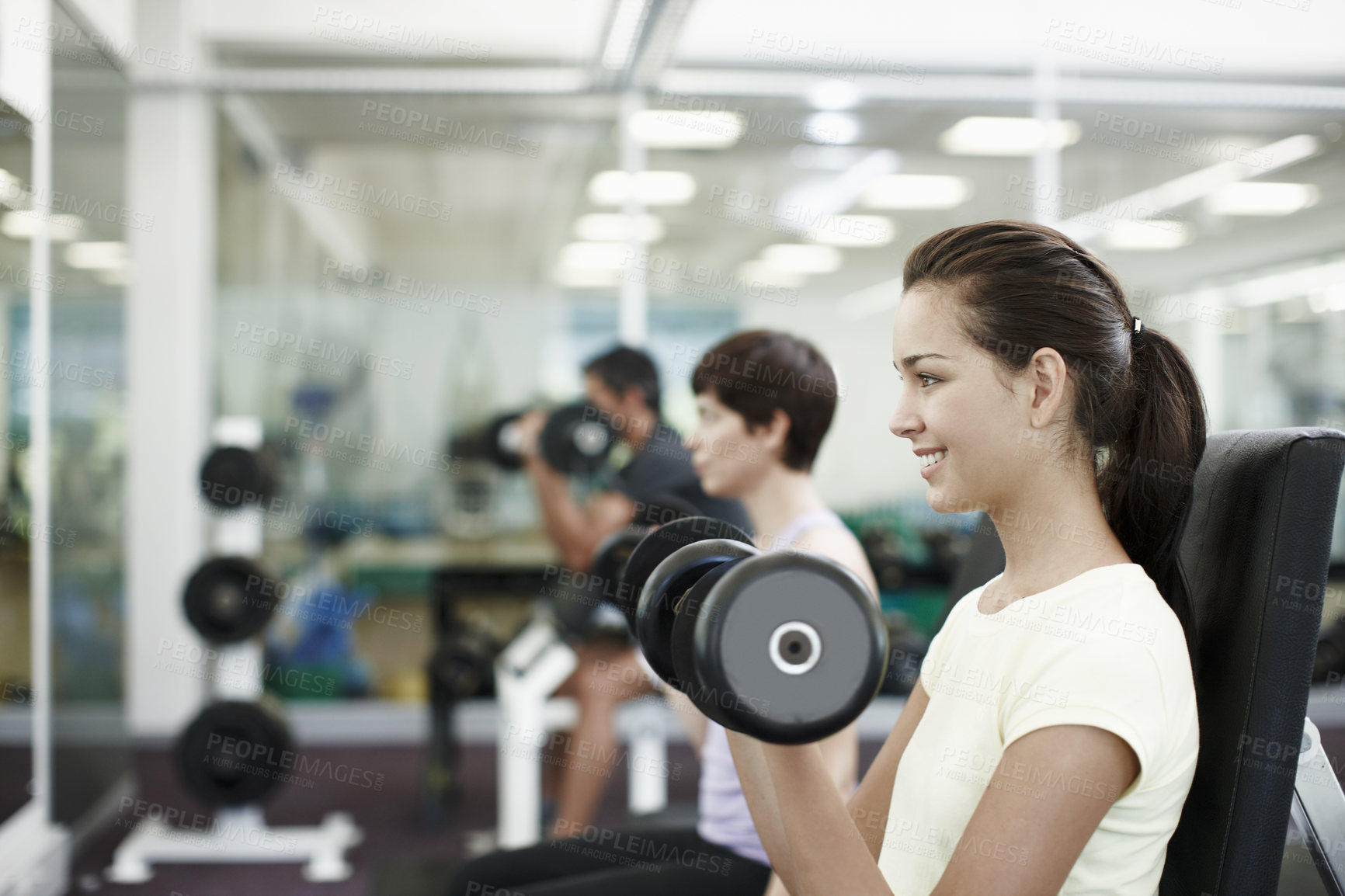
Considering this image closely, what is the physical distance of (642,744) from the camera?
2721 mm

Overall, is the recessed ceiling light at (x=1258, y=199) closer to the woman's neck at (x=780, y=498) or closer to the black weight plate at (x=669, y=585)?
the woman's neck at (x=780, y=498)

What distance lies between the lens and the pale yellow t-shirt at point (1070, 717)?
84cm

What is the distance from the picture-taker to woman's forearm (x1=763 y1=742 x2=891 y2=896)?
891 mm

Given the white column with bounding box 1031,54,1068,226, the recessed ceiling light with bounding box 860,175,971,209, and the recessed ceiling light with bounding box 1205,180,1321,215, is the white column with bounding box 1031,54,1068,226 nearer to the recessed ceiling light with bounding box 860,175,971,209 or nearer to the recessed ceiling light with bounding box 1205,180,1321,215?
the recessed ceiling light with bounding box 860,175,971,209

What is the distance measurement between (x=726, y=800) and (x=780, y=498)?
0.51 metres

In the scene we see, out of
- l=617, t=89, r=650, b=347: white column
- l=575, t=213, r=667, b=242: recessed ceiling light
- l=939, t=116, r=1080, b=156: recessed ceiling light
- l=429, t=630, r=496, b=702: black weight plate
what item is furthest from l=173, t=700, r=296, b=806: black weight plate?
l=939, t=116, r=1080, b=156: recessed ceiling light

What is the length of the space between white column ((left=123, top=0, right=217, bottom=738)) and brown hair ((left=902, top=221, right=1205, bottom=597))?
362 cm

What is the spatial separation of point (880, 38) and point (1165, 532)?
353 centimetres

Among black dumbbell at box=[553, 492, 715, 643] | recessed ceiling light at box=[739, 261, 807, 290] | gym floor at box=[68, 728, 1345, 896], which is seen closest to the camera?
black dumbbell at box=[553, 492, 715, 643]

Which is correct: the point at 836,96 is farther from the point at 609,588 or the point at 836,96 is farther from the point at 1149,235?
the point at 609,588

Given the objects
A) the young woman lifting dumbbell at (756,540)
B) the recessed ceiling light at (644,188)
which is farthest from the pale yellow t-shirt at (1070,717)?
the recessed ceiling light at (644,188)

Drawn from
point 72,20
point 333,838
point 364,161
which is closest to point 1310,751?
point 333,838

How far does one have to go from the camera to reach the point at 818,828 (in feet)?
2.94

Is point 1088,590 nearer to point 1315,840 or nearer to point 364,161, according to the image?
point 1315,840
